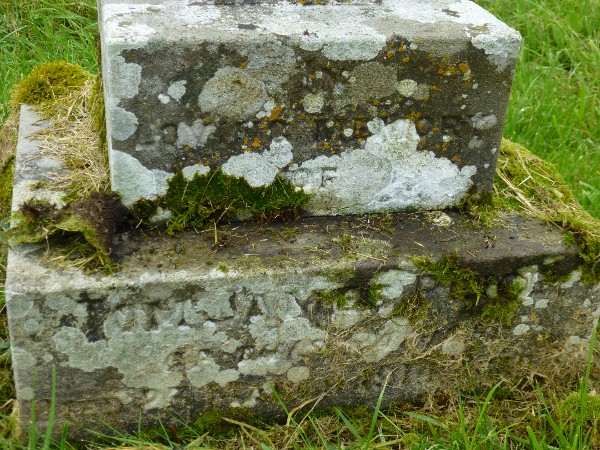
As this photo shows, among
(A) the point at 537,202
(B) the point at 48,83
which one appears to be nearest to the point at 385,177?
(A) the point at 537,202

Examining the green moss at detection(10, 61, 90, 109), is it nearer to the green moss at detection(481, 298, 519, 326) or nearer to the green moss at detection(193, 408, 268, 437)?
the green moss at detection(193, 408, 268, 437)

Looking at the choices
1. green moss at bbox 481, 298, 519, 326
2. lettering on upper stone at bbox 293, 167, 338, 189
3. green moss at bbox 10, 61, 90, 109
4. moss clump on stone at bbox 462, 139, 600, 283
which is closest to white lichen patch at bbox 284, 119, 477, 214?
lettering on upper stone at bbox 293, 167, 338, 189

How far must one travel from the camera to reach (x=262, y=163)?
2.55 metres

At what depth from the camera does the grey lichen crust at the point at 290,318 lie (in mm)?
2334

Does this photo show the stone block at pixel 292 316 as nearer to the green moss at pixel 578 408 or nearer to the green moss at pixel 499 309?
the green moss at pixel 499 309

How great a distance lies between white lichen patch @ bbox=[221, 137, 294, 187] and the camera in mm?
2525

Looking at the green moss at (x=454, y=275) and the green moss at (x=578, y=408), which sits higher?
the green moss at (x=454, y=275)

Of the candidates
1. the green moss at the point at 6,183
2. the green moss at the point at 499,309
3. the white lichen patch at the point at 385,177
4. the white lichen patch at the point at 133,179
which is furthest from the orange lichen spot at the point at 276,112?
the green moss at the point at 6,183

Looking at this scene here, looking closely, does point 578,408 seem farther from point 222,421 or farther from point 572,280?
point 222,421

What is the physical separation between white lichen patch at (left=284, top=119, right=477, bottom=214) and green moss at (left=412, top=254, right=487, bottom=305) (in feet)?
1.01

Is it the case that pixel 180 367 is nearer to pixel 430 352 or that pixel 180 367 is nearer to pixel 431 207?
pixel 430 352

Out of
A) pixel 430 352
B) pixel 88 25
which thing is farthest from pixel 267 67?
pixel 88 25

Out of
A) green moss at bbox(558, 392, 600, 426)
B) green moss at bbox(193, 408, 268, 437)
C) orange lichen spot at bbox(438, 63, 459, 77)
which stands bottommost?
green moss at bbox(193, 408, 268, 437)

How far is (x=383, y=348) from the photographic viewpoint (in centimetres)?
264
